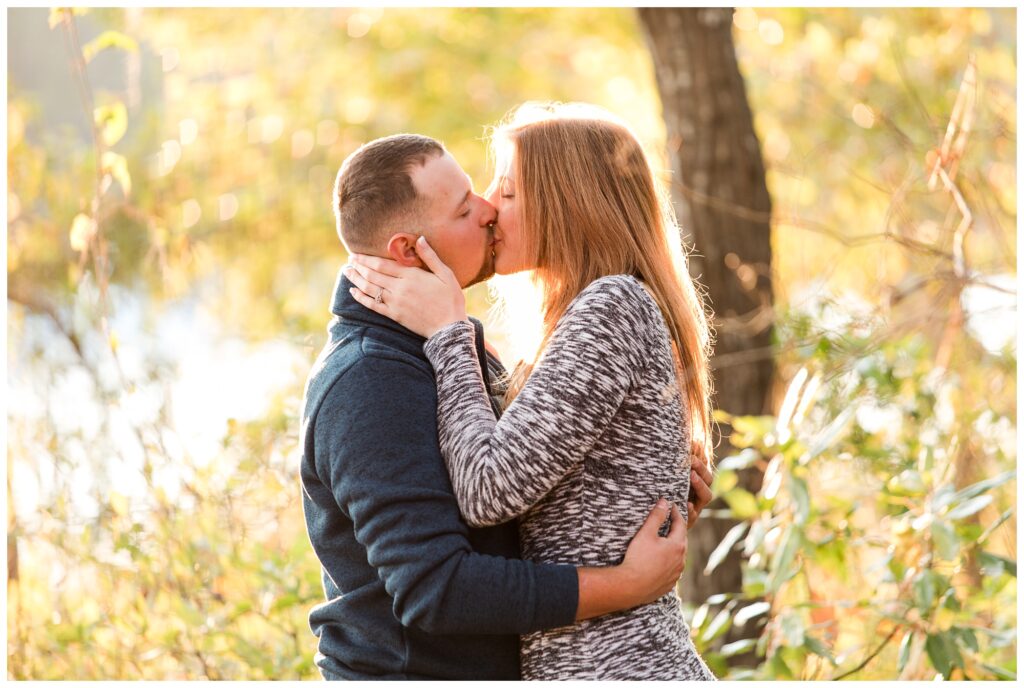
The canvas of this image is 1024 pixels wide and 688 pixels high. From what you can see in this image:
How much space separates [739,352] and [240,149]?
671 centimetres

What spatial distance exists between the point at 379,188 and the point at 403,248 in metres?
0.11

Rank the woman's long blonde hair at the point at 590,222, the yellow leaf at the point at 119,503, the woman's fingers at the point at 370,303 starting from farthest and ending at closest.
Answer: the yellow leaf at the point at 119,503 → the woman's long blonde hair at the point at 590,222 → the woman's fingers at the point at 370,303

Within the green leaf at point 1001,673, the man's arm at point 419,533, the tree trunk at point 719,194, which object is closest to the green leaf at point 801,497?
the green leaf at point 1001,673

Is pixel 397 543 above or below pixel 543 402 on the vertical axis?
below

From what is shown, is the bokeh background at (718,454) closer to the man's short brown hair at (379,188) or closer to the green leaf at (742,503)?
the green leaf at (742,503)

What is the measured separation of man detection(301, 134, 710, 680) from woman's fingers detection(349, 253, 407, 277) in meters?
0.02

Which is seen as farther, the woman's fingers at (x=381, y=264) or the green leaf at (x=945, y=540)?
the green leaf at (x=945, y=540)

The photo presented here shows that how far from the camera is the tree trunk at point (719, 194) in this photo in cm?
402

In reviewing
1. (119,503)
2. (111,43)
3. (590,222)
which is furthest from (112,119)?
(590,222)

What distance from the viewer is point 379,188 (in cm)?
188

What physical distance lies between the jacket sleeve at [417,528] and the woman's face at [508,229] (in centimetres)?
38

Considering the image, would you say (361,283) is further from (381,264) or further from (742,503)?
(742,503)

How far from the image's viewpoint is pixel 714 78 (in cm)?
405

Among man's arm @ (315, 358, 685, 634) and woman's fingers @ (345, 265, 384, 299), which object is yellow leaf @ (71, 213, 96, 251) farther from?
man's arm @ (315, 358, 685, 634)
